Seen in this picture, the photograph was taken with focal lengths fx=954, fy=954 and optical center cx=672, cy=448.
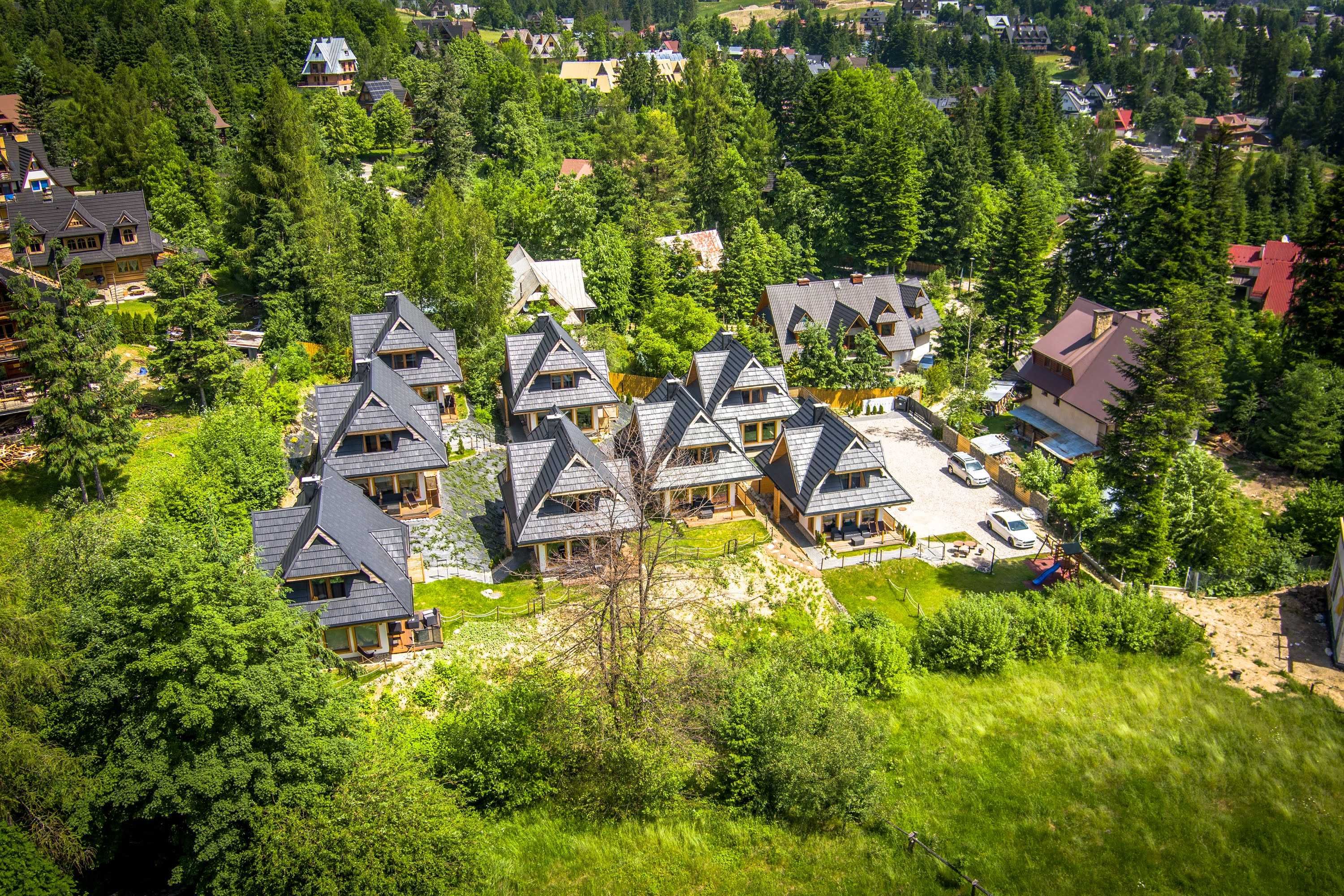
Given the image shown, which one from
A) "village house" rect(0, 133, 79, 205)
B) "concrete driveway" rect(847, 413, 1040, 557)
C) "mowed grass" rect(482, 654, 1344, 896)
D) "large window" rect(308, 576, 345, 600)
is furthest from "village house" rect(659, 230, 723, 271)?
"village house" rect(0, 133, 79, 205)

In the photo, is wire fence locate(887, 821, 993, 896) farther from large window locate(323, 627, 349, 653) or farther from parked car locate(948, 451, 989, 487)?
parked car locate(948, 451, 989, 487)

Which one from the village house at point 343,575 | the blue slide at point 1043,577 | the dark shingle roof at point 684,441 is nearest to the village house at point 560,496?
the dark shingle roof at point 684,441

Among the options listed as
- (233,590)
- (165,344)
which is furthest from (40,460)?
(233,590)

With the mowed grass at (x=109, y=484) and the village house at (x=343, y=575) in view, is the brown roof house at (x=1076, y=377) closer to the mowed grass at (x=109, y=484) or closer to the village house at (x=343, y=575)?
the village house at (x=343, y=575)

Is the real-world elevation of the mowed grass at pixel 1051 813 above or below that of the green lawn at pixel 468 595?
below

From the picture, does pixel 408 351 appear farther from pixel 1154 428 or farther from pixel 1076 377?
pixel 1076 377

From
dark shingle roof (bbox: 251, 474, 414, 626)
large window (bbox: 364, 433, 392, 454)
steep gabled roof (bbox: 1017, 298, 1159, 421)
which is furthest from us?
steep gabled roof (bbox: 1017, 298, 1159, 421)

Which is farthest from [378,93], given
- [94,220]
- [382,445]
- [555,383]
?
[382,445]
